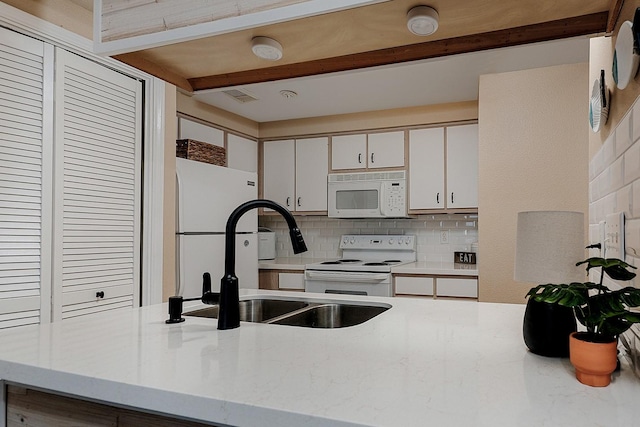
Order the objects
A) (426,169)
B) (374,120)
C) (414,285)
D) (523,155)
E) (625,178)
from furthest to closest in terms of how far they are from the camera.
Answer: (374,120) → (426,169) → (414,285) → (523,155) → (625,178)

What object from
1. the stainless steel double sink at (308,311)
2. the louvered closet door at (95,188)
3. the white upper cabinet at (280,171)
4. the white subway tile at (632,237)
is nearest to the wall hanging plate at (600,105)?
the white subway tile at (632,237)

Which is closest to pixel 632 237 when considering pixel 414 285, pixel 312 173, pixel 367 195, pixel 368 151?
pixel 414 285

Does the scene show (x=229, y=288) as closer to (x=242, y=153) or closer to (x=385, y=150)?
(x=385, y=150)

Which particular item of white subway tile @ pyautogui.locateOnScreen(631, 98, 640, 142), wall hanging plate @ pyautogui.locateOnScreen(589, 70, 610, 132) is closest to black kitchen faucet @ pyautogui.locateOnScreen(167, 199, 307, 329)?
white subway tile @ pyautogui.locateOnScreen(631, 98, 640, 142)

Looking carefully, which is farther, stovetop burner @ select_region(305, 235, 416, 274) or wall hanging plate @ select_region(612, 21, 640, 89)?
stovetop burner @ select_region(305, 235, 416, 274)

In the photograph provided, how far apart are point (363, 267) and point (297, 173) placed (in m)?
1.30

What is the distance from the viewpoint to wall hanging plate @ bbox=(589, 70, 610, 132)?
135 centimetres

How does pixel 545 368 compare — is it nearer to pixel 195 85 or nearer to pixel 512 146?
pixel 195 85

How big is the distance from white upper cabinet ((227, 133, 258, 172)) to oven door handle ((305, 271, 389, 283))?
1.30 meters

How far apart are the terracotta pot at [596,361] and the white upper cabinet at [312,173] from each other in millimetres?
3706

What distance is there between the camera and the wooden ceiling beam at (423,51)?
4.11 feet

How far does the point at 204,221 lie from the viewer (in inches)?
131

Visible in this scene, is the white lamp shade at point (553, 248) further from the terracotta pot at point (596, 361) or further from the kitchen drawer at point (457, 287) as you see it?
the kitchen drawer at point (457, 287)

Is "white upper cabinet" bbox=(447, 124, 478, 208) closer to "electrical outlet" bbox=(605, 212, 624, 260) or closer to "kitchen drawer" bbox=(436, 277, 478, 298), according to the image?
"kitchen drawer" bbox=(436, 277, 478, 298)
